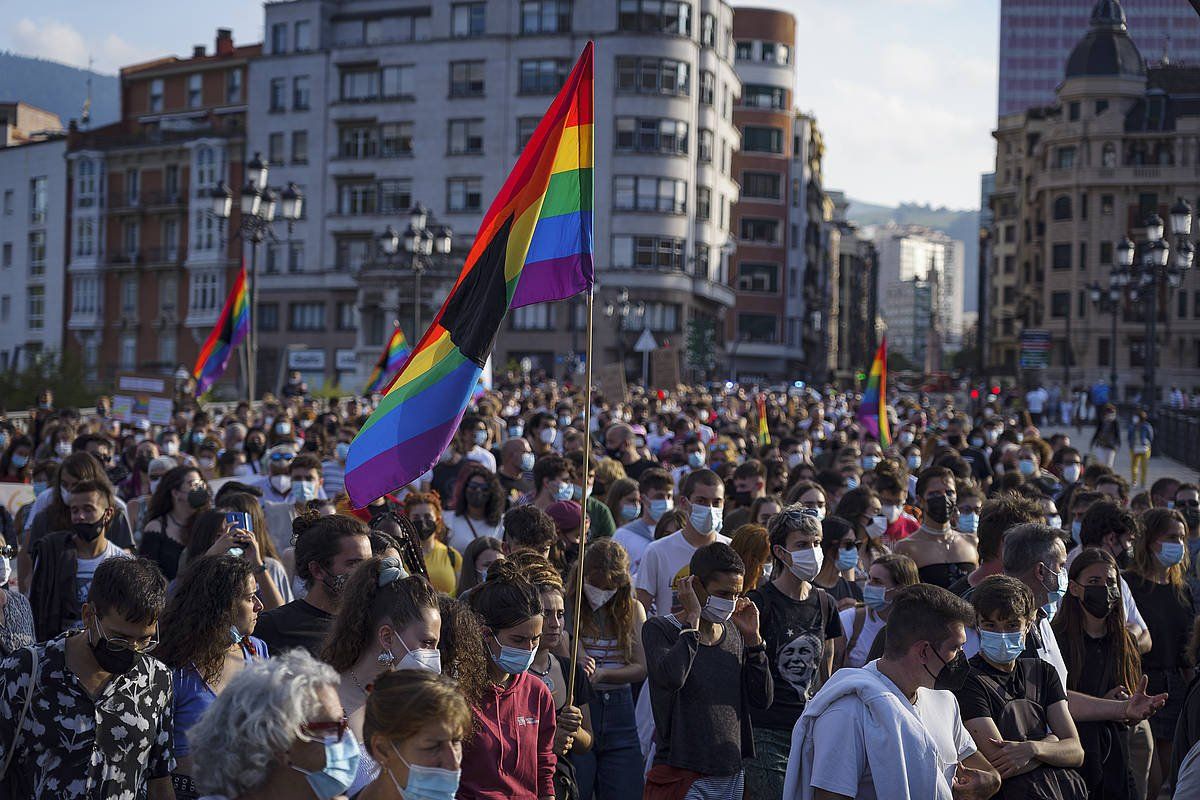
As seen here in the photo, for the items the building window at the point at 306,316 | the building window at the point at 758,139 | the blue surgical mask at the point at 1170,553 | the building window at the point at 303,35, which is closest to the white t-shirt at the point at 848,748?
the blue surgical mask at the point at 1170,553

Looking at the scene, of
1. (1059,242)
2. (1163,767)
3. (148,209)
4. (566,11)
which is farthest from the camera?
(1059,242)

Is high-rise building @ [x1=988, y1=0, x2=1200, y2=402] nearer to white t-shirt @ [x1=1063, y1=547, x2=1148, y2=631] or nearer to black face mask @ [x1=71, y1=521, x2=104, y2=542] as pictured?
white t-shirt @ [x1=1063, y1=547, x2=1148, y2=631]

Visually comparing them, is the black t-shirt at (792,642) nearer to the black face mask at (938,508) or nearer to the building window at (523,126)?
the black face mask at (938,508)

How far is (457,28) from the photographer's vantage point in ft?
231

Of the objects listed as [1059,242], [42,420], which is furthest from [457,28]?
[42,420]

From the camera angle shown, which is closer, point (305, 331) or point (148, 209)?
point (305, 331)

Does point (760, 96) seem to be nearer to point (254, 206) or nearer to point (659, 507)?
point (254, 206)

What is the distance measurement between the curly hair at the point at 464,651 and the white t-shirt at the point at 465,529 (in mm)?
4461

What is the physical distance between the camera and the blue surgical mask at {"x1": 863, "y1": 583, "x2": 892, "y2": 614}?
692cm

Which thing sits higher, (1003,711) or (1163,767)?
(1003,711)

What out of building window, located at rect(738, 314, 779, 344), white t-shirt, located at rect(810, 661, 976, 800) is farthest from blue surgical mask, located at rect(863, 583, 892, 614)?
building window, located at rect(738, 314, 779, 344)

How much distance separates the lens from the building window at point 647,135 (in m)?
67.2

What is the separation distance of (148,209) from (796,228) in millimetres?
38317

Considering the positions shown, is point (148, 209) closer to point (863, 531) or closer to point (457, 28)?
point (457, 28)
